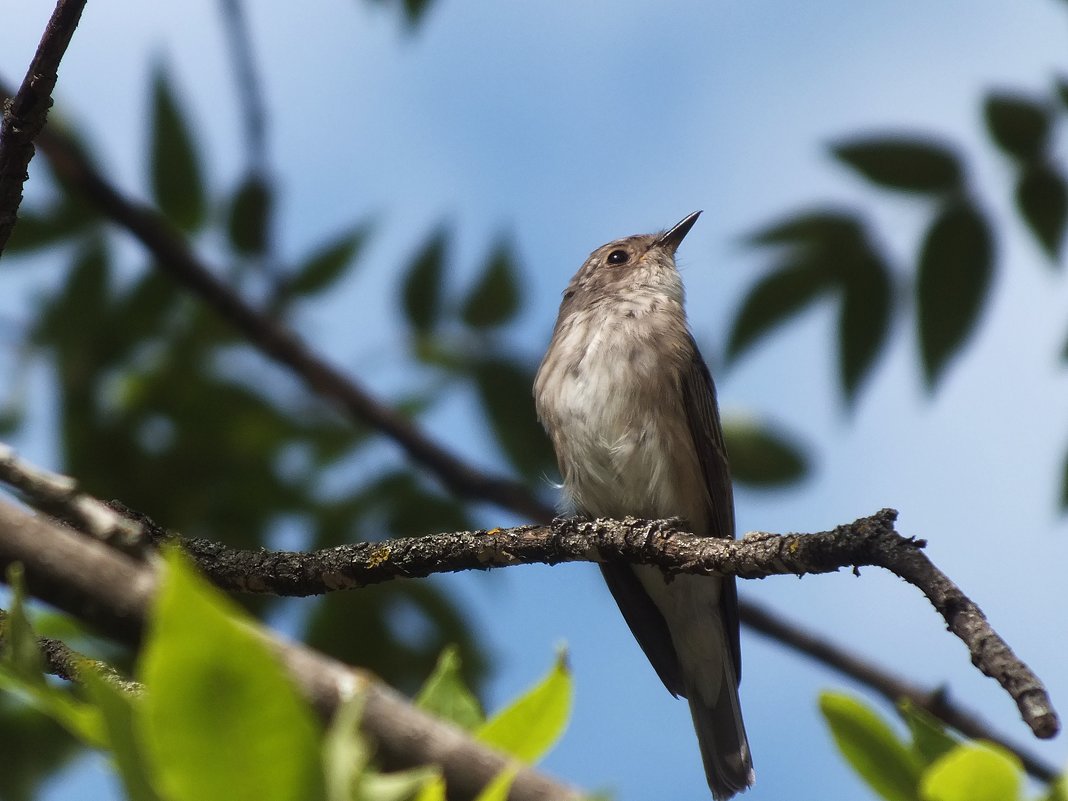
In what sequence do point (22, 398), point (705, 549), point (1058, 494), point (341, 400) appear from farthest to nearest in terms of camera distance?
point (341, 400), point (22, 398), point (1058, 494), point (705, 549)

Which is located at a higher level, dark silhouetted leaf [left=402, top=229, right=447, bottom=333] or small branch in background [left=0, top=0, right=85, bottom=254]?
dark silhouetted leaf [left=402, top=229, right=447, bottom=333]

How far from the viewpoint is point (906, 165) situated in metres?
5.32

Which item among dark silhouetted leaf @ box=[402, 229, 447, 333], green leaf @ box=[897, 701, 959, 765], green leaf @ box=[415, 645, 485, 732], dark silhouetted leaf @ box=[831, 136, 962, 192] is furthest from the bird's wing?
green leaf @ box=[897, 701, 959, 765]

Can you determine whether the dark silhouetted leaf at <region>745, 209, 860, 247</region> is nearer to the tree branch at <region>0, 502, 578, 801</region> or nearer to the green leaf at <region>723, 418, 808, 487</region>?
the green leaf at <region>723, 418, 808, 487</region>

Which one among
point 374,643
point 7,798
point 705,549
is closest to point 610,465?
point 374,643

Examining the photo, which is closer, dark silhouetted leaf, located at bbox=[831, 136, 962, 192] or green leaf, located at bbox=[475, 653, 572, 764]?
green leaf, located at bbox=[475, 653, 572, 764]

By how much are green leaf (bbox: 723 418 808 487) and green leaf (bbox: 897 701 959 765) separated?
4047 millimetres

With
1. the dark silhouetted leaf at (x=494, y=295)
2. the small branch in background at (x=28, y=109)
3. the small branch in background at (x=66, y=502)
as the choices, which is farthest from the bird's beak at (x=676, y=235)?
the small branch in background at (x=66, y=502)

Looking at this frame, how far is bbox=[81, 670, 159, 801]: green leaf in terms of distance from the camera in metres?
1.23

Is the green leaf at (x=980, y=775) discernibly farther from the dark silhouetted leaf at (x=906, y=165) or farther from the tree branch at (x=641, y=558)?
the dark silhouetted leaf at (x=906, y=165)

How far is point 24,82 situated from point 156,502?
2866mm

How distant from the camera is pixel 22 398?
533 centimetres

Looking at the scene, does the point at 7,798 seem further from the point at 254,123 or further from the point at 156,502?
the point at 254,123

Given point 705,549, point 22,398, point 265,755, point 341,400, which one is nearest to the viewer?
point 265,755
